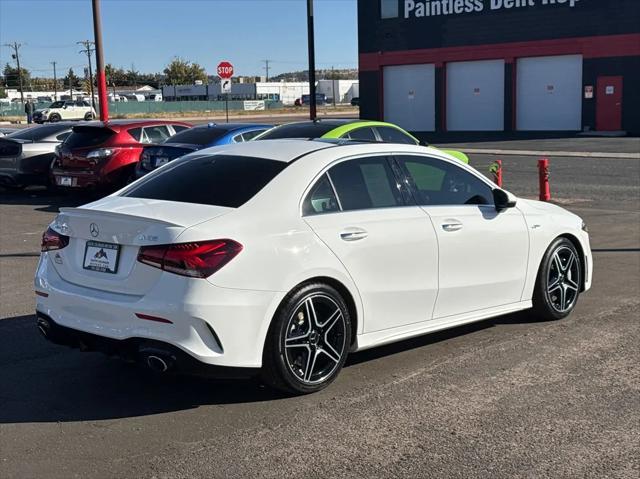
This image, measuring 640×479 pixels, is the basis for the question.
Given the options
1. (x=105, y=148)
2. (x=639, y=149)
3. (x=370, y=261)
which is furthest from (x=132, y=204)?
(x=639, y=149)

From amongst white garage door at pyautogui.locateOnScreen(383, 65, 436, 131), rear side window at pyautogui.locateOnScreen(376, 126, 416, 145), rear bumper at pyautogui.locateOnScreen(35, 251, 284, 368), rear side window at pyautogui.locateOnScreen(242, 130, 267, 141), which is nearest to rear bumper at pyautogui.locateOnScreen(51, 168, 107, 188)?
rear side window at pyautogui.locateOnScreen(242, 130, 267, 141)

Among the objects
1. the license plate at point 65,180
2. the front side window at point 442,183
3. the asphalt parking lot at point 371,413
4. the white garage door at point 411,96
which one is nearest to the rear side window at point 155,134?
the license plate at point 65,180

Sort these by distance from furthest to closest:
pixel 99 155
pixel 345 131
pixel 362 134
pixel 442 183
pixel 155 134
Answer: pixel 155 134, pixel 99 155, pixel 362 134, pixel 345 131, pixel 442 183

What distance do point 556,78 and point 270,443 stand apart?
3753 centimetres

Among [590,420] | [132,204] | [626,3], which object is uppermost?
[626,3]

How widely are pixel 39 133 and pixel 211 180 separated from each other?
1294cm

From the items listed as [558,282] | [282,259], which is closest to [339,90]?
[558,282]

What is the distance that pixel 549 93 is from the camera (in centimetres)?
3947

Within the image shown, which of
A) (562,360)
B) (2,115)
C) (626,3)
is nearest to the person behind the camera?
(562,360)

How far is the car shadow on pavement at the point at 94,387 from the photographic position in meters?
5.01

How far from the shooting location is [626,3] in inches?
1426

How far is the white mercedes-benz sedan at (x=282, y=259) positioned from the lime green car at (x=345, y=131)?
619 centimetres

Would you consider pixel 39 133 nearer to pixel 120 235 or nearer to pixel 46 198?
pixel 46 198

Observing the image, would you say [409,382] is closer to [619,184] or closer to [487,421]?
[487,421]
